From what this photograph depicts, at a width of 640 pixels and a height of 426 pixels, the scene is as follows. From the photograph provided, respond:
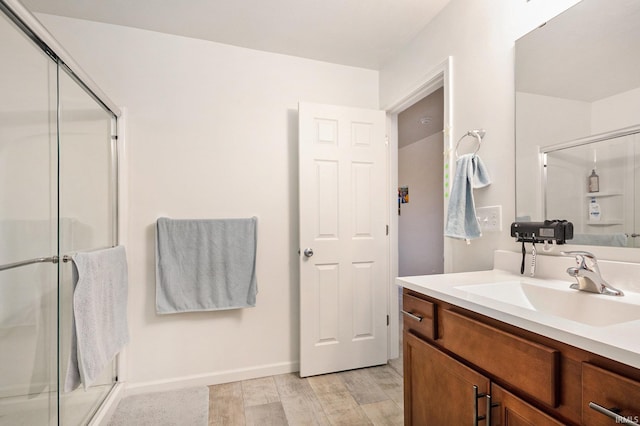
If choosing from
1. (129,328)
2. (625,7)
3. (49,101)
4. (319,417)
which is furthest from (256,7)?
(319,417)

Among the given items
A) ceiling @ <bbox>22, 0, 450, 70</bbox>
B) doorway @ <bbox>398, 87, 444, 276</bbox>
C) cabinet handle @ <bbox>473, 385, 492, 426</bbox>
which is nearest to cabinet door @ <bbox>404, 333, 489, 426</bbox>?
cabinet handle @ <bbox>473, 385, 492, 426</bbox>

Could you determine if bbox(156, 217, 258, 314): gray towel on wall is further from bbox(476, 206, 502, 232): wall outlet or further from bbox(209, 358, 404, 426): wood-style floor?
bbox(476, 206, 502, 232): wall outlet

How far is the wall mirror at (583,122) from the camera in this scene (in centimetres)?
106

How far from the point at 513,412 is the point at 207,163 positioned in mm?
2108

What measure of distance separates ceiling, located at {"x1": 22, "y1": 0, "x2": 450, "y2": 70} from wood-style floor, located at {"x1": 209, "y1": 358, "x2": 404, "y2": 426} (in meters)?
2.39

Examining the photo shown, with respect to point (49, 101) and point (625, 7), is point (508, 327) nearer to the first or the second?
point (625, 7)

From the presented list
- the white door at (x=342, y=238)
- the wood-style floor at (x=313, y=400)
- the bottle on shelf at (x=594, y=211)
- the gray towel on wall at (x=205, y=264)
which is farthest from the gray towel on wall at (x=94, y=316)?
the bottle on shelf at (x=594, y=211)

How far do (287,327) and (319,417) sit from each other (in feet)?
2.32

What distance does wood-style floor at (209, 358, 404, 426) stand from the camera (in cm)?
178

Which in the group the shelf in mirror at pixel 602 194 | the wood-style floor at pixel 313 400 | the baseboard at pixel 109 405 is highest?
the shelf in mirror at pixel 602 194

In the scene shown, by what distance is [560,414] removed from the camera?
2.37 feet

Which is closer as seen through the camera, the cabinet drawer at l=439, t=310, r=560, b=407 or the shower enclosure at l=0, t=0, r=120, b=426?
the cabinet drawer at l=439, t=310, r=560, b=407

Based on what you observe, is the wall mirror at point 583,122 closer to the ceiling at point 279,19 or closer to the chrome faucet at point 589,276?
the chrome faucet at point 589,276

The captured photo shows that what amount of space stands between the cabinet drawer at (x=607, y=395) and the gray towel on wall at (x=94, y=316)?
1739mm
